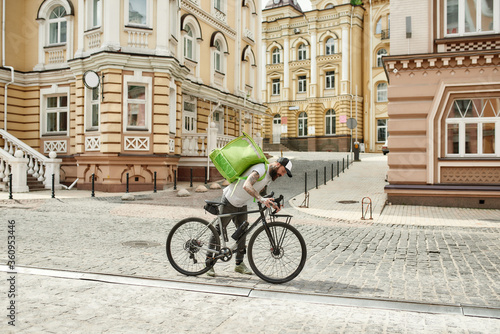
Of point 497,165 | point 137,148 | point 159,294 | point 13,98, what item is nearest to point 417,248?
point 159,294

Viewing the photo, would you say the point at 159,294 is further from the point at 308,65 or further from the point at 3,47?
the point at 308,65

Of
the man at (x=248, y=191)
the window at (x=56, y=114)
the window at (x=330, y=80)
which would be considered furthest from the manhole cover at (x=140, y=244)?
the window at (x=330, y=80)

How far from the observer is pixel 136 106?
19.8 meters

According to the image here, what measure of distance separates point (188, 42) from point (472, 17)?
15.0 m

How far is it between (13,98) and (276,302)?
70.3ft

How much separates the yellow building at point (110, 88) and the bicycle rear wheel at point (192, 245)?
13067mm

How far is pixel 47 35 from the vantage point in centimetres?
2277

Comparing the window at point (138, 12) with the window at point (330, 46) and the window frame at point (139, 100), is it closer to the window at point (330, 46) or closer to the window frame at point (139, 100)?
the window frame at point (139, 100)

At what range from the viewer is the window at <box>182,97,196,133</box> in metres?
25.0

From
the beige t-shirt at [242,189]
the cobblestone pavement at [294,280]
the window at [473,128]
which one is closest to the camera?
the cobblestone pavement at [294,280]

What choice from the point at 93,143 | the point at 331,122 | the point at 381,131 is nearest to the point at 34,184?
the point at 93,143

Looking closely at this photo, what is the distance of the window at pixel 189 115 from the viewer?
25.0m

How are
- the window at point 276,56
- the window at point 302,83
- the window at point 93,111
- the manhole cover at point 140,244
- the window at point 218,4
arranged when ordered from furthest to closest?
the window at point 276,56 → the window at point 302,83 → the window at point 218,4 → the window at point 93,111 → the manhole cover at point 140,244

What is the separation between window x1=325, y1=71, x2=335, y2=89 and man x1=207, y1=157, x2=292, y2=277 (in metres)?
46.5
